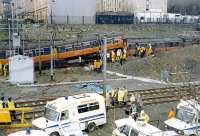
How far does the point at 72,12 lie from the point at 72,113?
45.5 m

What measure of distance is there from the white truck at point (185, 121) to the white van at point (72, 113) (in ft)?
10.8

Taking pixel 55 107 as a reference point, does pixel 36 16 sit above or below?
above

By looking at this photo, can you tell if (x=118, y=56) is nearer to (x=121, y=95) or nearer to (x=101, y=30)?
(x=121, y=95)

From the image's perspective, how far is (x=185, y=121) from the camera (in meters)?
19.2

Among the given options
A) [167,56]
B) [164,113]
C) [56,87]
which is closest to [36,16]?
[167,56]

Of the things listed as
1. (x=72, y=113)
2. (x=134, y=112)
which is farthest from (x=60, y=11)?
(x=72, y=113)

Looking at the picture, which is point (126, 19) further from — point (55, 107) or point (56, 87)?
point (55, 107)

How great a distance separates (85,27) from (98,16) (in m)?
6.92

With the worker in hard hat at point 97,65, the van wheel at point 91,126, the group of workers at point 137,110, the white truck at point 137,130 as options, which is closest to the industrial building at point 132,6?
the worker in hard hat at point 97,65

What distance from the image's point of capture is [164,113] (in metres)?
23.2

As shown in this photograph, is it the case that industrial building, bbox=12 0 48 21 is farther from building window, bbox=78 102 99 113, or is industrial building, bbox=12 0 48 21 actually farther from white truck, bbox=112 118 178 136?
white truck, bbox=112 118 178 136

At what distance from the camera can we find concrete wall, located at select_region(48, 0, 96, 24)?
6119 cm

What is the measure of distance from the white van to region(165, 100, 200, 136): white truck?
3294mm

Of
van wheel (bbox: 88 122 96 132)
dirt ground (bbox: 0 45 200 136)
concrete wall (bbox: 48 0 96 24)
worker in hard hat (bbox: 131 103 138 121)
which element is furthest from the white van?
concrete wall (bbox: 48 0 96 24)
